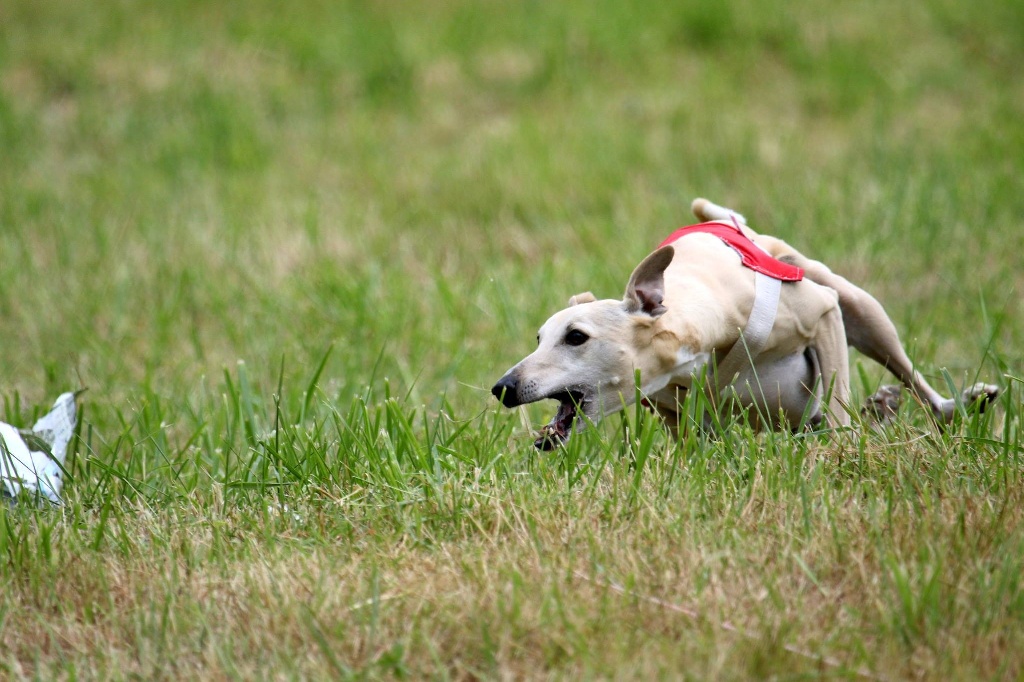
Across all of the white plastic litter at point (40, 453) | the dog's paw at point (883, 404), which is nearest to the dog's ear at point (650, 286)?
the dog's paw at point (883, 404)

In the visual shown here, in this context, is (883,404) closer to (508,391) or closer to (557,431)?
(557,431)

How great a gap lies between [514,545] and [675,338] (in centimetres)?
77

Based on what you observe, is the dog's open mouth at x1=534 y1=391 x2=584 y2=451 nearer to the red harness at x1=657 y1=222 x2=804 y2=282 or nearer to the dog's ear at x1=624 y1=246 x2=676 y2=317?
the dog's ear at x1=624 y1=246 x2=676 y2=317

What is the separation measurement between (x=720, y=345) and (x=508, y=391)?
728 millimetres

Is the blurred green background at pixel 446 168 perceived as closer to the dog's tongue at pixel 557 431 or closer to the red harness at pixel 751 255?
the dog's tongue at pixel 557 431

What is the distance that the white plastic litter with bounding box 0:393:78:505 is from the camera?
334 centimetres

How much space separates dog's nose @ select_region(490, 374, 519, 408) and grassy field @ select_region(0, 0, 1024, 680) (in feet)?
0.83

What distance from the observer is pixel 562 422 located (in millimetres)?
3246

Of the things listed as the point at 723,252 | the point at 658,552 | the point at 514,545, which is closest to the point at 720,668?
the point at 658,552

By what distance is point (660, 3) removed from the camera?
10.6 meters

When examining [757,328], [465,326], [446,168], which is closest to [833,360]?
[757,328]

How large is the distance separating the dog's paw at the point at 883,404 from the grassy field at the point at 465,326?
0.15m

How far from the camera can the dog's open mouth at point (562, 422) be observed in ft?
10.2

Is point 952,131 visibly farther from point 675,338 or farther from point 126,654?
point 126,654
